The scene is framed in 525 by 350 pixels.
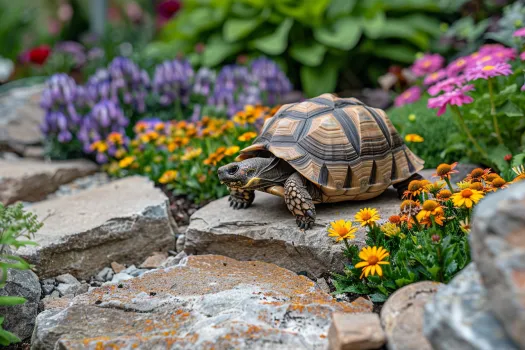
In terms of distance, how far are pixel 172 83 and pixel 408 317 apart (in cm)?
466

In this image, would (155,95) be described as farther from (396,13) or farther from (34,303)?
→ (396,13)

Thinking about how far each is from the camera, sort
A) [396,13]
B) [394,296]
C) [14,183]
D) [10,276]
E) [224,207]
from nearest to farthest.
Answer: [394,296]
[10,276]
[224,207]
[14,183]
[396,13]

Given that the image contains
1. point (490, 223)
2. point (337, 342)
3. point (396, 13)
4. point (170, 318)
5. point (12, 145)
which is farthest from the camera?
point (396, 13)

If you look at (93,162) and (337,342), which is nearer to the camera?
(337,342)

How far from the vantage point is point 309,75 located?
778 cm

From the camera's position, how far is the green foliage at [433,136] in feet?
14.5

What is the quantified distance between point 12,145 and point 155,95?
6.27 feet

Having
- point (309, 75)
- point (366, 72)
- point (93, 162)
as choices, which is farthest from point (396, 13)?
point (93, 162)

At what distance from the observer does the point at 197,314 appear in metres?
2.59

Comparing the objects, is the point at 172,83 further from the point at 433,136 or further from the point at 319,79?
the point at 433,136

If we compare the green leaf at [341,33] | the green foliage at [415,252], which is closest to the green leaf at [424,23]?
Answer: the green leaf at [341,33]

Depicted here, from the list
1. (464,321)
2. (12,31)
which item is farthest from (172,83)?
(12,31)

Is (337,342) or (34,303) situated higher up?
(337,342)

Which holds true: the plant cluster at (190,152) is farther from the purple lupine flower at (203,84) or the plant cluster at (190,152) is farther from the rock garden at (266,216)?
the purple lupine flower at (203,84)
